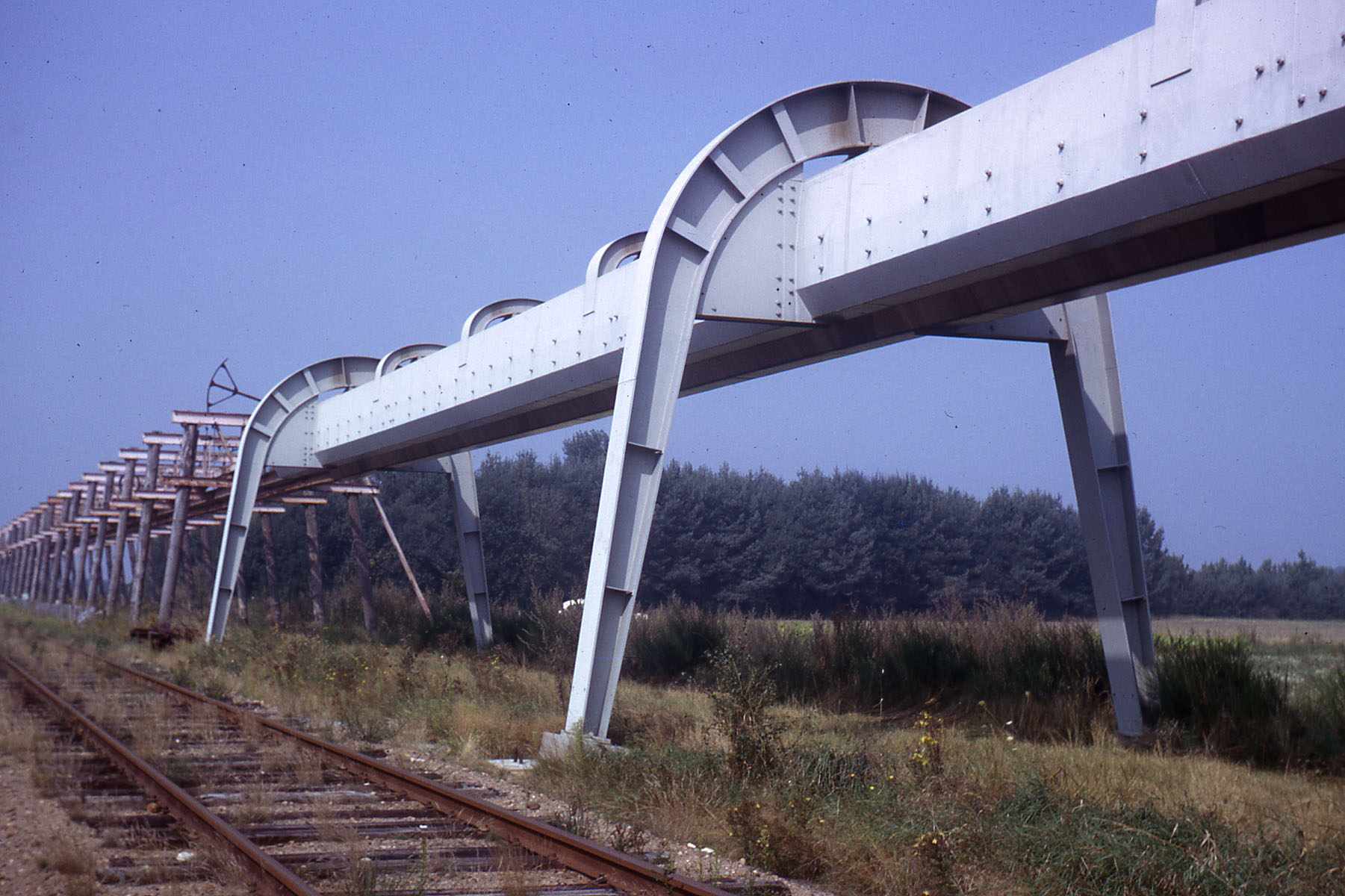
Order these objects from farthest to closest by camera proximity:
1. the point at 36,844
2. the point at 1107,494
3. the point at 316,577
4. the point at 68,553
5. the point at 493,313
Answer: the point at 68,553, the point at 316,577, the point at 493,313, the point at 1107,494, the point at 36,844

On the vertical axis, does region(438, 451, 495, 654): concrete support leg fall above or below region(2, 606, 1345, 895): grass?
above

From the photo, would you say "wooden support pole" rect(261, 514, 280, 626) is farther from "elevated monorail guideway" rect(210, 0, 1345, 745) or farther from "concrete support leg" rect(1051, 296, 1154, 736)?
"concrete support leg" rect(1051, 296, 1154, 736)

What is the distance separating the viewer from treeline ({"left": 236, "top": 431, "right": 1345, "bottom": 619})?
186 ft

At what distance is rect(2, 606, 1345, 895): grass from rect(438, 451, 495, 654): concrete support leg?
16.1ft

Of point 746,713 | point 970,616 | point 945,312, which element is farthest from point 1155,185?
point 970,616

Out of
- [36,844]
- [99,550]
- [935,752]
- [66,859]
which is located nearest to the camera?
[66,859]

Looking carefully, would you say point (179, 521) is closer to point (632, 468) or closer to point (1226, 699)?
point (632, 468)

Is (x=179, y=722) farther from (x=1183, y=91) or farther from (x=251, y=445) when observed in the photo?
(x=1183, y=91)

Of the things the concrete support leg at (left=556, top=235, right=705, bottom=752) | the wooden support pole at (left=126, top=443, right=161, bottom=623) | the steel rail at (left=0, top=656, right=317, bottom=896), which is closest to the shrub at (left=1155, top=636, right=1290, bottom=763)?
the concrete support leg at (left=556, top=235, right=705, bottom=752)

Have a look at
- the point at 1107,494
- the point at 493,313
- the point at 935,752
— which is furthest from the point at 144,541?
the point at 935,752

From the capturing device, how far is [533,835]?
662 centimetres

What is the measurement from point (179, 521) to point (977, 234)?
24319mm

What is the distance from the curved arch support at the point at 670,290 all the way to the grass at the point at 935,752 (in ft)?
3.68

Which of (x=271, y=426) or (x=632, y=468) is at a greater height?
(x=271, y=426)
